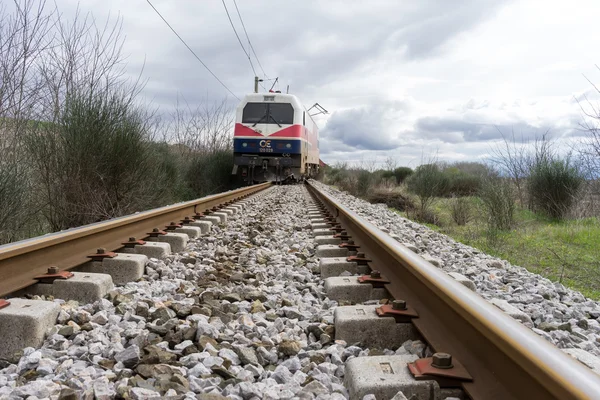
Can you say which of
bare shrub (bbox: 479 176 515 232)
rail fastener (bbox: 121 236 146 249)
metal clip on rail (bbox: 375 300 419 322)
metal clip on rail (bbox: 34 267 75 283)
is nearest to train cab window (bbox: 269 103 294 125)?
bare shrub (bbox: 479 176 515 232)

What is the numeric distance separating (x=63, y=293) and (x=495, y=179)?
8.56m

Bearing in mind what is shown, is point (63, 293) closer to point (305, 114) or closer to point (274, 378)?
point (274, 378)

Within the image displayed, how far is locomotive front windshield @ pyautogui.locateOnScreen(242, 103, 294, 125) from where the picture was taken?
1574cm

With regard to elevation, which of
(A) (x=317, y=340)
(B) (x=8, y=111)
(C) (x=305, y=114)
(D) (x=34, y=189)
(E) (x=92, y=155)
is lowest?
(A) (x=317, y=340)

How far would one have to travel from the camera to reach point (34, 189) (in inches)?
251

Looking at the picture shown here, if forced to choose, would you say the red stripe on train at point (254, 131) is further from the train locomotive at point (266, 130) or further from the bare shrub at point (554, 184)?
the bare shrub at point (554, 184)

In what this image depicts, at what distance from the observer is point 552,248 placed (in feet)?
21.9

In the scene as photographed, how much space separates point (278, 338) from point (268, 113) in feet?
46.2

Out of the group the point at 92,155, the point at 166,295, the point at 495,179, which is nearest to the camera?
the point at 166,295

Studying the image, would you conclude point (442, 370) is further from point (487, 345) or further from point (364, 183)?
point (364, 183)

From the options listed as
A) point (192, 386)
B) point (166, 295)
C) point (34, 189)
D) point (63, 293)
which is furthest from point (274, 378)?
point (34, 189)

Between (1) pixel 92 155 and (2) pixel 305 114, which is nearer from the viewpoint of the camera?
(1) pixel 92 155

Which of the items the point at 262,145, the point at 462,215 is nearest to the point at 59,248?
the point at 462,215

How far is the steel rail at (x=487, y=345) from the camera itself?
1163mm
